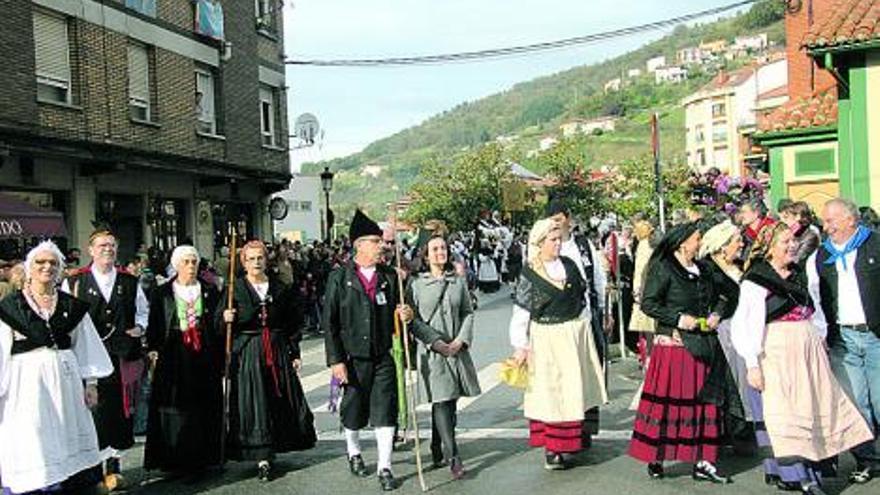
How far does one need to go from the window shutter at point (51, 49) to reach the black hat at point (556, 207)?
→ 11824 millimetres

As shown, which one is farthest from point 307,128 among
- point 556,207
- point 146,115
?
point 556,207

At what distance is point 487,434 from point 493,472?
1426 millimetres

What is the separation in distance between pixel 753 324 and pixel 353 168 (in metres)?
174

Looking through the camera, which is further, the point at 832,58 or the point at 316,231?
the point at 316,231

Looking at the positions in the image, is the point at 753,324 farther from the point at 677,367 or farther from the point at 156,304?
the point at 156,304

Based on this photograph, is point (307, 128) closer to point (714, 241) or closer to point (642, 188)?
point (642, 188)

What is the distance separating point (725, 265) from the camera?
7434mm

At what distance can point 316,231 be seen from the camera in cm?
4641

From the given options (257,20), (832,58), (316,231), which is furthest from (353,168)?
(832,58)

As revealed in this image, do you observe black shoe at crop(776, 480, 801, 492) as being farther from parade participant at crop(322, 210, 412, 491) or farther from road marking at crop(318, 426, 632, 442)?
parade participant at crop(322, 210, 412, 491)

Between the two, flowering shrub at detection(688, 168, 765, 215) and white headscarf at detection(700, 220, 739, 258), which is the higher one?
flowering shrub at detection(688, 168, 765, 215)

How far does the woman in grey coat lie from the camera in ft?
25.1

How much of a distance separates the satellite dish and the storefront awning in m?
14.7

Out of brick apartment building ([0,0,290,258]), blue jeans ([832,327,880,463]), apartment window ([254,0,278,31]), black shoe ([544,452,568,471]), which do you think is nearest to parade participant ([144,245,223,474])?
black shoe ([544,452,568,471])
